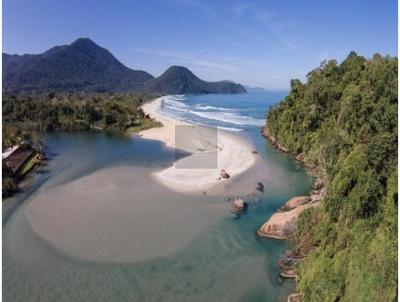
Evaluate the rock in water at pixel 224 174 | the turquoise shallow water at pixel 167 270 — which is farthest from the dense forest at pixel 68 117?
the turquoise shallow water at pixel 167 270

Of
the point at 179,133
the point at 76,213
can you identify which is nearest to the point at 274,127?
the point at 179,133

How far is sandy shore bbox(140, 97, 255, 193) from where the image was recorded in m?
42.5

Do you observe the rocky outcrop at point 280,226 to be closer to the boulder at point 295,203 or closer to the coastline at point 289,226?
the coastline at point 289,226

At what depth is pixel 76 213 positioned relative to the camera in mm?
Answer: 33625

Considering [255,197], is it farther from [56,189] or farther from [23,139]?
[23,139]

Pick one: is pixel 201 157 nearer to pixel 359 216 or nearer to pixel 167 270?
pixel 167 270

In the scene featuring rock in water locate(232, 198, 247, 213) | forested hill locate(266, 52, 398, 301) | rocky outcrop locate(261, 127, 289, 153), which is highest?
forested hill locate(266, 52, 398, 301)

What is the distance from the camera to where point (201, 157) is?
54.3 m

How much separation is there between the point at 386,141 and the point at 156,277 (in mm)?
17210

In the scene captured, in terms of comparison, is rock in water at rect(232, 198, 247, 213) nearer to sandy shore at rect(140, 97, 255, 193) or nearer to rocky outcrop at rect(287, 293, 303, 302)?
sandy shore at rect(140, 97, 255, 193)

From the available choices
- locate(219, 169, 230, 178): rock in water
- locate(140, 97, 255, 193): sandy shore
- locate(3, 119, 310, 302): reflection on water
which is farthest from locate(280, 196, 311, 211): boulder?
locate(219, 169, 230, 178): rock in water

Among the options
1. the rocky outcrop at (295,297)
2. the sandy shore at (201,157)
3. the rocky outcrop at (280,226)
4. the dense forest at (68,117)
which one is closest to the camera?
the rocky outcrop at (295,297)

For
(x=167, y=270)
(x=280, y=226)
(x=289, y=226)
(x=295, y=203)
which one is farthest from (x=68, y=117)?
(x=289, y=226)

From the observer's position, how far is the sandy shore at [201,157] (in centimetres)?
4247
